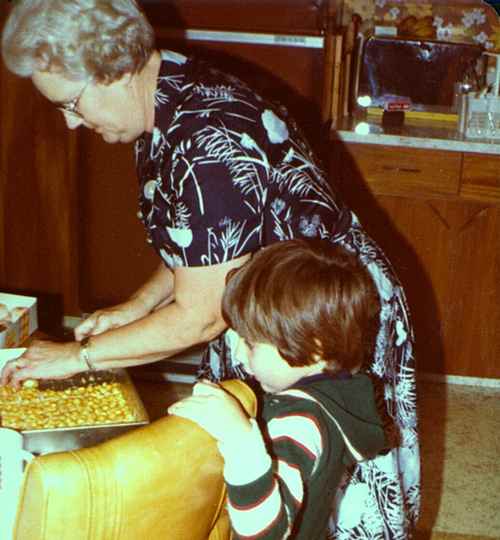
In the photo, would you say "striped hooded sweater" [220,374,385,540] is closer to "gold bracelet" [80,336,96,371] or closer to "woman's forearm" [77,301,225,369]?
"woman's forearm" [77,301,225,369]

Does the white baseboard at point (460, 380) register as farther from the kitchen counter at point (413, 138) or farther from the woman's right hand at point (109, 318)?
the woman's right hand at point (109, 318)

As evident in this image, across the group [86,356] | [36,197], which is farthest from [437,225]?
[86,356]

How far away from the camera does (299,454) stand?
3.59 ft

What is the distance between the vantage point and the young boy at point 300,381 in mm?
1041

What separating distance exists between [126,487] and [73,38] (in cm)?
74

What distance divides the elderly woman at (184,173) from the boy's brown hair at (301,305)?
18 centimetres

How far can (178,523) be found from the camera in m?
0.96

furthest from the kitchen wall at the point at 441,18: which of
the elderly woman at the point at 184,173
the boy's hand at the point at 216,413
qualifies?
the boy's hand at the point at 216,413

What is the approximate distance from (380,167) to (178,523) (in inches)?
88.7

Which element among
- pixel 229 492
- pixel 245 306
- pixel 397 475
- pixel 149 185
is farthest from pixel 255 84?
pixel 229 492

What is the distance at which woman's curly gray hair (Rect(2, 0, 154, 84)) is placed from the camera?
134 cm

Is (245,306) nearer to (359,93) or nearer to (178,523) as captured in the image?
(178,523)

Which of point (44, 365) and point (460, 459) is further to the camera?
point (460, 459)

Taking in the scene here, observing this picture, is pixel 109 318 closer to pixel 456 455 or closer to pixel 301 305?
pixel 301 305
